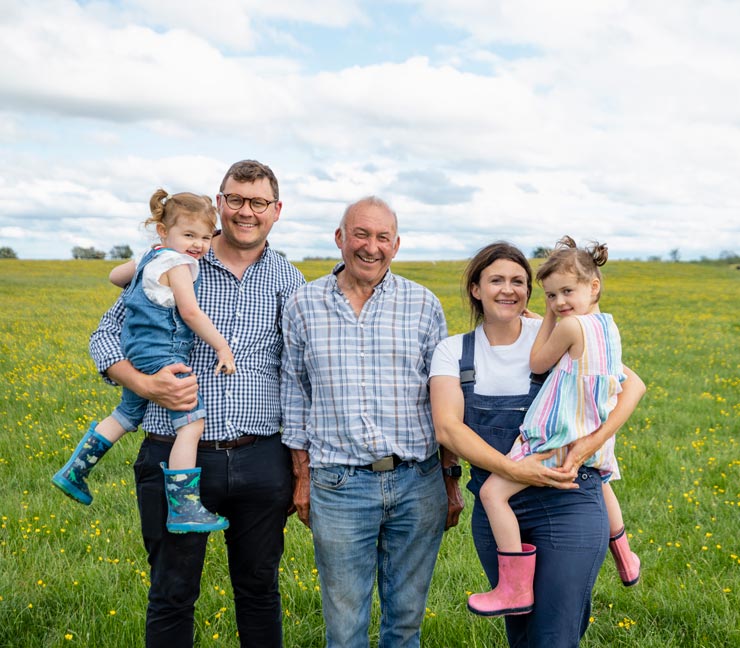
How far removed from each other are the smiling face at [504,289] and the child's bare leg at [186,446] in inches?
61.9

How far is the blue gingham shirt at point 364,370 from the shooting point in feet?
11.8

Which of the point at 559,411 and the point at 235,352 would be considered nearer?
the point at 559,411

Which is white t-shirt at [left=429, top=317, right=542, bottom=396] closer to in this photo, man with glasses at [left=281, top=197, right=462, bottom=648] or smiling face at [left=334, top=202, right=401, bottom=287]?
man with glasses at [left=281, top=197, right=462, bottom=648]

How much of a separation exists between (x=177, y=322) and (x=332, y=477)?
1.12 metres

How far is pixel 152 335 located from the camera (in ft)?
11.8

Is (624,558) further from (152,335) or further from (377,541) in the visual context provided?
(152,335)

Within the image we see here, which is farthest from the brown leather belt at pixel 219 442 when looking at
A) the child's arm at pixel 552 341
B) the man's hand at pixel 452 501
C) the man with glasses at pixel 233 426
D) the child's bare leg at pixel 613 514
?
the child's bare leg at pixel 613 514

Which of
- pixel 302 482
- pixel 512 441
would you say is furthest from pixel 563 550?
pixel 302 482

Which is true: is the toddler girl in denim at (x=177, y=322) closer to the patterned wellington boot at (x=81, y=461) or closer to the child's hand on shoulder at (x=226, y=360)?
the child's hand on shoulder at (x=226, y=360)

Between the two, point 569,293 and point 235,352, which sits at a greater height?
point 569,293

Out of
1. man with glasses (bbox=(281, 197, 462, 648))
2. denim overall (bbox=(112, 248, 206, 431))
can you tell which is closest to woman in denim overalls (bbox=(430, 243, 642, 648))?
man with glasses (bbox=(281, 197, 462, 648))

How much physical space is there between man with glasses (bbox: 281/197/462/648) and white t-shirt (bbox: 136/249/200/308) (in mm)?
617

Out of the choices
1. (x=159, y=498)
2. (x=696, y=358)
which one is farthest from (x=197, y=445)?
(x=696, y=358)

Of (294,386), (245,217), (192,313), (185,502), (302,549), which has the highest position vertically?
(245,217)
